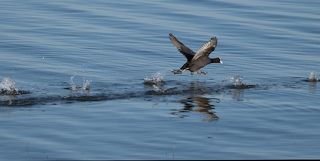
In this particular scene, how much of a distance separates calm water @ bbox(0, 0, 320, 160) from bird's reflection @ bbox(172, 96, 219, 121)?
3 cm

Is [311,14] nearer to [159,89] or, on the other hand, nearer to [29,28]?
[29,28]

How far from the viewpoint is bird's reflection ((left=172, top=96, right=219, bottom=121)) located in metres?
16.8

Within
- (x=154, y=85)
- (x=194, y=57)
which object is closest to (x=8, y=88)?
(x=154, y=85)

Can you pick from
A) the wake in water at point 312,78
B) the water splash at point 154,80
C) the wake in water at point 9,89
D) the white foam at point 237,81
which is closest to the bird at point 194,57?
the water splash at point 154,80

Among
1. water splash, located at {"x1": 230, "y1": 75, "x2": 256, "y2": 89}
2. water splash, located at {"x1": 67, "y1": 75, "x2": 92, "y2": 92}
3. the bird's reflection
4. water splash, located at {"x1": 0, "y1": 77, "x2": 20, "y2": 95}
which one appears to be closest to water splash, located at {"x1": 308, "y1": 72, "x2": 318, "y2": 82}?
water splash, located at {"x1": 230, "y1": 75, "x2": 256, "y2": 89}

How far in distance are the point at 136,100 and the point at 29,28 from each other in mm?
8587

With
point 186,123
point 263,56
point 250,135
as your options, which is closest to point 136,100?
point 186,123

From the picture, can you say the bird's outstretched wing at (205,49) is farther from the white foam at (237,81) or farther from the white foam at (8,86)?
the white foam at (8,86)

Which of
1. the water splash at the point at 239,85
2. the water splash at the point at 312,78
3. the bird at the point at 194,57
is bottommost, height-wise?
the water splash at the point at 239,85

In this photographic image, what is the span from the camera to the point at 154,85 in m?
19.4

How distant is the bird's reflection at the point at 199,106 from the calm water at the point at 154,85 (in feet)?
0.08

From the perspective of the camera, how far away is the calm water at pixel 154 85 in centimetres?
1454

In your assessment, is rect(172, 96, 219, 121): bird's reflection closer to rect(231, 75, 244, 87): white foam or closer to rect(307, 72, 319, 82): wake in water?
rect(231, 75, 244, 87): white foam

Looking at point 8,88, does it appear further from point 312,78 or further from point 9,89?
point 312,78
